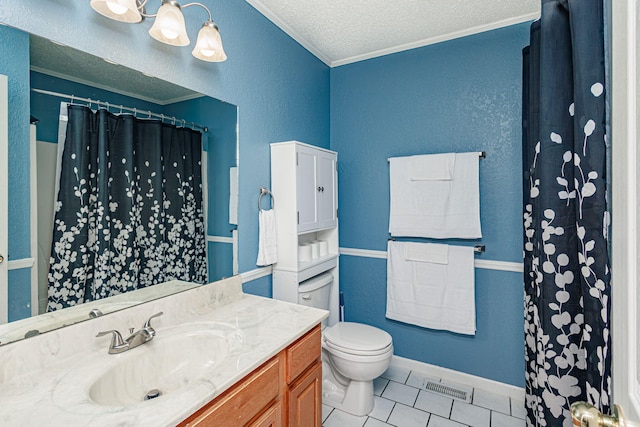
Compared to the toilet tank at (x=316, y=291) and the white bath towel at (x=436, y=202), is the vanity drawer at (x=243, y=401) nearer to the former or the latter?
the toilet tank at (x=316, y=291)

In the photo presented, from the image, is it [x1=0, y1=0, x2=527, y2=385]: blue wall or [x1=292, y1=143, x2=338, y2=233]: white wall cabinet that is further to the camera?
[x1=292, y1=143, x2=338, y2=233]: white wall cabinet

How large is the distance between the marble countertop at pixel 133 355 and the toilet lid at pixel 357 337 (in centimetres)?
60

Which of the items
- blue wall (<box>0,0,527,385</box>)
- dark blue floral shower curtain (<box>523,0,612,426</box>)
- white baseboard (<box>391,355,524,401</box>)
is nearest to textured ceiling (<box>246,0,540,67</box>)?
blue wall (<box>0,0,527,385</box>)

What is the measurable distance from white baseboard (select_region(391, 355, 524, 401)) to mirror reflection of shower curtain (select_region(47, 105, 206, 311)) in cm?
177

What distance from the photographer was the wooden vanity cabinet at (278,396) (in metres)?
0.93

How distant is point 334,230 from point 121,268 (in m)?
1.64

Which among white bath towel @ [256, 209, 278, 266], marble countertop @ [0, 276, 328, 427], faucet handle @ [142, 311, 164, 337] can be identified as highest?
white bath towel @ [256, 209, 278, 266]

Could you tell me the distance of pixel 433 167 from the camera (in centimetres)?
227

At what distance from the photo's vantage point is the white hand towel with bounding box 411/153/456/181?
7.29 ft

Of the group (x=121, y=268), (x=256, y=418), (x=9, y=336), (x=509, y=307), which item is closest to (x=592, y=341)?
(x=256, y=418)

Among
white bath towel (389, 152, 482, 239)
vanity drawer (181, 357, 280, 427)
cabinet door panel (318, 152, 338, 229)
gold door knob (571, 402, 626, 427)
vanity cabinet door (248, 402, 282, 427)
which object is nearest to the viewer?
gold door knob (571, 402, 626, 427)

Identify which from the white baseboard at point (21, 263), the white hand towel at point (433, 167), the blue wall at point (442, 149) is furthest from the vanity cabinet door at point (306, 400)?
the white hand towel at point (433, 167)

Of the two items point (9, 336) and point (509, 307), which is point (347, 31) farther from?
point (9, 336)

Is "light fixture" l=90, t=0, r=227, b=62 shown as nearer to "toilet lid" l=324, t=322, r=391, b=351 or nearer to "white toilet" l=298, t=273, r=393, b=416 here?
"white toilet" l=298, t=273, r=393, b=416
